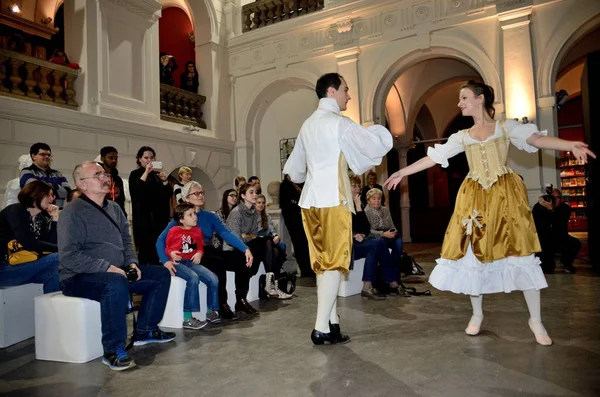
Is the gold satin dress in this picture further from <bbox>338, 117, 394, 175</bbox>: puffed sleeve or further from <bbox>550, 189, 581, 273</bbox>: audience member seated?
<bbox>550, 189, 581, 273</bbox>: audience member seated

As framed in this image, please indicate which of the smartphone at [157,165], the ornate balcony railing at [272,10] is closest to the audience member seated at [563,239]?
the smartphone at [157,165]

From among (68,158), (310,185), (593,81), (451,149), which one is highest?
(593,81)

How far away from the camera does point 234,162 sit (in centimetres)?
1107

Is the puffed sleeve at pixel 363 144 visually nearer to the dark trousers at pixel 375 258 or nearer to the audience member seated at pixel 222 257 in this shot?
the audience member seated at pixel 222 257

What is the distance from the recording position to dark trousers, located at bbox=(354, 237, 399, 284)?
4.65 m

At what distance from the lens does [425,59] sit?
9227 millimetres

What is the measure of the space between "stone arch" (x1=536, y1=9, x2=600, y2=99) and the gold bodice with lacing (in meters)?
5.80

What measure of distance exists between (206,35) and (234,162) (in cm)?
295

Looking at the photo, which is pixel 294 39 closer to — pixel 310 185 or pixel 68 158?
pixel 68 158

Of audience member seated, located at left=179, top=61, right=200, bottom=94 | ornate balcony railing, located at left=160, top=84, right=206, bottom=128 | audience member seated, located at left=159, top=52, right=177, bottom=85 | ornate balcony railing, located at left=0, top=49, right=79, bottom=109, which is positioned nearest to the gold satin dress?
ornate balcony railing, located at left=0, top=49, right=79, bottom=109

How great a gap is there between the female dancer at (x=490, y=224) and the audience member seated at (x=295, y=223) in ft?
10.4

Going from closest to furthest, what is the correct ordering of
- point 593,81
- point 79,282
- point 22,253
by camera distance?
1. point 79,282
2. point 22,253
3. point 593,81

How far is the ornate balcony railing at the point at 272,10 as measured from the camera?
1016 cm

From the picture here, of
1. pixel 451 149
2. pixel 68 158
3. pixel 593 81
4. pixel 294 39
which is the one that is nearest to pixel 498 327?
pixel 451 149
